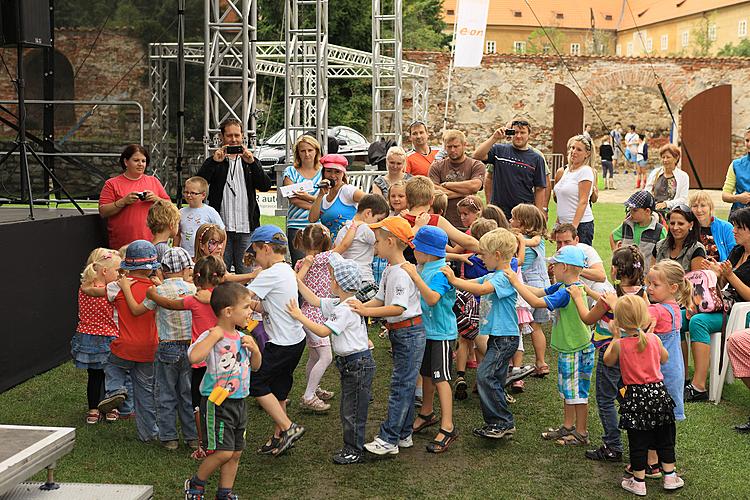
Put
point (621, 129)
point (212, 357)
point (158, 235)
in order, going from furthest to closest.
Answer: point (621, 129) → point (158, 235) → point (212, 357)

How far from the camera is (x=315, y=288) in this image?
6.16m

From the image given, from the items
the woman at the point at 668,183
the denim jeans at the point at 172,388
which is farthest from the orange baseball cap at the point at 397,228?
the woman at the point at 668,183

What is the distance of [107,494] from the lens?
4.25 metres

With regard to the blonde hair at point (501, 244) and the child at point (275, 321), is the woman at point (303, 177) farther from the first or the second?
the blonde hair at point (501, 244)

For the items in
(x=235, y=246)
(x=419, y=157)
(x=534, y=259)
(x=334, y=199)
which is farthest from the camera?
(x=419, y=157)

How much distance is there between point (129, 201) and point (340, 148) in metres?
17.5

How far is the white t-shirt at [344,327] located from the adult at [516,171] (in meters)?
3.50

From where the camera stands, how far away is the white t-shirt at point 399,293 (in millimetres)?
5207

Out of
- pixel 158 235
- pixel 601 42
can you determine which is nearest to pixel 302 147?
pixel 158 235

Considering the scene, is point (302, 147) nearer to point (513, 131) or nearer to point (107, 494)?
point (513, 131)

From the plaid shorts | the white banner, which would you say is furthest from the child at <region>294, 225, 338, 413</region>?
the white banner

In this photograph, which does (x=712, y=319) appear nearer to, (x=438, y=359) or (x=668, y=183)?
(x=438, y=359)

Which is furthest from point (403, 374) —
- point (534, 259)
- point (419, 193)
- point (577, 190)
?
point (577, 190)

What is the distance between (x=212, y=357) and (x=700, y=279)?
12.5 feet
